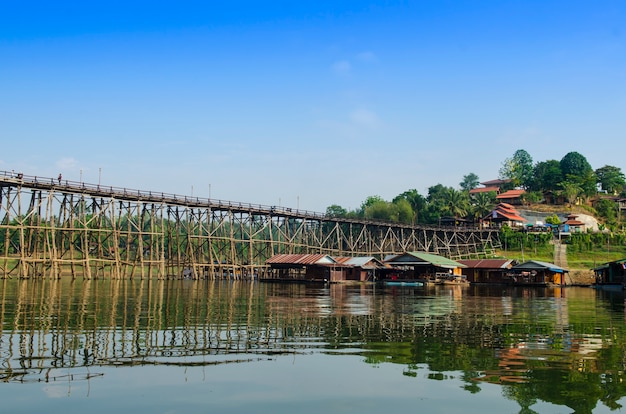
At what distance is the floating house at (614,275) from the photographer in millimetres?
50906

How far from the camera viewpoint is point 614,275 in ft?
177

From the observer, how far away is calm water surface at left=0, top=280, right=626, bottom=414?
30.1 ft

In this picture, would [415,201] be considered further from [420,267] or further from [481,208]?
[420,267]

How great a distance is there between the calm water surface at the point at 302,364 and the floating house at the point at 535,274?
3991 cm

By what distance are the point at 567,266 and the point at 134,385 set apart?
7156 cm

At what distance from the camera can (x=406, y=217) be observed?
11050 cm

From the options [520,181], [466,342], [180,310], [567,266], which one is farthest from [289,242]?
[520,181]

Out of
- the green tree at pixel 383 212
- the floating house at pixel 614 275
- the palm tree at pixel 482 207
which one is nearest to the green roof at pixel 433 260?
the floating house at pixel 614 275

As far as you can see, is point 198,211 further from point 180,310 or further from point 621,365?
point 621,365

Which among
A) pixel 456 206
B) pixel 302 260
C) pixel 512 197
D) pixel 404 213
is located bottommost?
pixel 302 260

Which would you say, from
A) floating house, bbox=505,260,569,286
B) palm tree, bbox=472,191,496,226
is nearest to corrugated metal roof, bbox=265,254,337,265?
floating house, bbox=505,260,569,286

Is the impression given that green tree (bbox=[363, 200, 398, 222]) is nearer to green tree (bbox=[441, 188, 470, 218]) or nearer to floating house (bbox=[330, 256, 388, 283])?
green tree (bbox=[441, 188, 470, 218])

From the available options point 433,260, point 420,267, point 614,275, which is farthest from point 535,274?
point 420,267

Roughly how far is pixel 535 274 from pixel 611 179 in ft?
218
